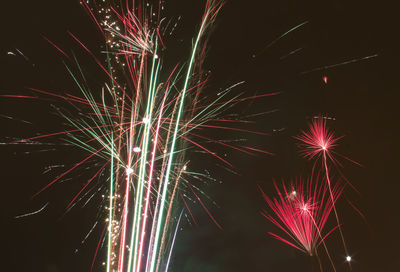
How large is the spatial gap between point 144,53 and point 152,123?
1092 millimetres

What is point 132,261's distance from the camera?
4.48 metres

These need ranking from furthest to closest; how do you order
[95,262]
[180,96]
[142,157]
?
[95,262]
[180,96]
[142,157]

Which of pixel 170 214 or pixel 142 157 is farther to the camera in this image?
pixel 170 214

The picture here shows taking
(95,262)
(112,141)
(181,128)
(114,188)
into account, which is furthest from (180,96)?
(95,262)

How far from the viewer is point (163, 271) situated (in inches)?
211

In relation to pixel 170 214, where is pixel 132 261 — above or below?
below

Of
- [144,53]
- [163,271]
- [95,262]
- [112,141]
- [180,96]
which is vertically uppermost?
[144,53]

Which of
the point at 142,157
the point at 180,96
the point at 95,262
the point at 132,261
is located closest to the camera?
the point at 132,261

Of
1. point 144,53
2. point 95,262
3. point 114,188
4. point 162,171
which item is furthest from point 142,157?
point 95,262

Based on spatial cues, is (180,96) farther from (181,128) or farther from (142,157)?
(142,157)

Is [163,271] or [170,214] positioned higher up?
[170,214]

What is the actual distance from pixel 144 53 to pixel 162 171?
1.83m

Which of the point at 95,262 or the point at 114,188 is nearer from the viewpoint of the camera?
the point at 114,188

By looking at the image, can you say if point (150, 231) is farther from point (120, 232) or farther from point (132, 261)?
point (132, 261)
